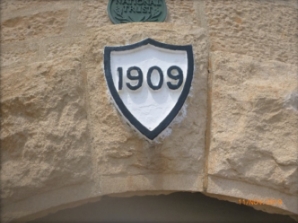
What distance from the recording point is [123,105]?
1.07 metres

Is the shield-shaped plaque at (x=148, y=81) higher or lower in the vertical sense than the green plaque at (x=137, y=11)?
lower

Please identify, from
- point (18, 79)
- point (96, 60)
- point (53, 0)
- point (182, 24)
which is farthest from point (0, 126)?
point (182, 24)

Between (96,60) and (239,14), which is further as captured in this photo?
(239,14)

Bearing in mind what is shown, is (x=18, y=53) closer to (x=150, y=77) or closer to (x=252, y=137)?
(x=150, y=77)

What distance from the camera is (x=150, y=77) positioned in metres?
1.09

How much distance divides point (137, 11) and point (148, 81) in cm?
23

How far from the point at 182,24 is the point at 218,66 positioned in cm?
15

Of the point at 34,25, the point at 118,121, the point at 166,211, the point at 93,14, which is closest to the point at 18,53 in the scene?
the point at 34,25

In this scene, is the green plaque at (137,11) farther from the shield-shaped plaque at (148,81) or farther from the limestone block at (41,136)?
the limestone block at (41,136)

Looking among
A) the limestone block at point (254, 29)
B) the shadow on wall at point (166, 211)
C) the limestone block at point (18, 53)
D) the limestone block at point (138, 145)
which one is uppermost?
the limestone block at point (254, 29)

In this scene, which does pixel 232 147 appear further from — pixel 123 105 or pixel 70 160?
pixel 70 160

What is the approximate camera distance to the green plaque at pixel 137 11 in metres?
1.19

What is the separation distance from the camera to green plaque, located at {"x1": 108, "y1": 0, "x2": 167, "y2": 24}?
1194 millimetres

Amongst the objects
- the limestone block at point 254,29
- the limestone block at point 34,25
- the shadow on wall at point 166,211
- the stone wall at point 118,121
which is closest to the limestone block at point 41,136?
the stone wall at point 118,121
